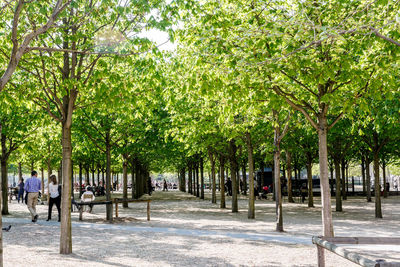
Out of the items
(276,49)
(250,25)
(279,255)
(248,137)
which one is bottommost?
(279,255)

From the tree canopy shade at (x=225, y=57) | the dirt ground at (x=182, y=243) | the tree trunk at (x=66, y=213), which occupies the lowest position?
the dirt ground at (x=182, y=243)

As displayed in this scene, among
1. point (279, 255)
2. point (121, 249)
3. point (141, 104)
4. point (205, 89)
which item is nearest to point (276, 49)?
point (205, 89)

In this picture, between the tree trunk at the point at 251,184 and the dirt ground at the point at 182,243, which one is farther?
the tree trunk at the point at 251,184

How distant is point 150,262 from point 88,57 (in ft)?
18.1

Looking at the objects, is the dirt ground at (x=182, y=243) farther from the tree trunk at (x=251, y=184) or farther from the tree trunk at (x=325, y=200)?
the tree trunk at (x=251, y=184)

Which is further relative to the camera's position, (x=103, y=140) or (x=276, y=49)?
(x=103, y=140)

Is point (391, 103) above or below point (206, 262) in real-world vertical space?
above

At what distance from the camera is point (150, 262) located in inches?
320

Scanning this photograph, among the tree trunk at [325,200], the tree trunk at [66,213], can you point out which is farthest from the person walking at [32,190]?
the tree trunk at [325,200]

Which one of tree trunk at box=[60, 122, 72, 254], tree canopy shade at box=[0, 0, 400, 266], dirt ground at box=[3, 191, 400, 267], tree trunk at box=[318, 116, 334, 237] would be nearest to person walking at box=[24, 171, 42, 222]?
dirt ground at box=[3, 191, 400, 267]

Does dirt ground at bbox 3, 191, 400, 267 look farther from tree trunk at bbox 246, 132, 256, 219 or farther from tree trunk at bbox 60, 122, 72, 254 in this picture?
tree trunk at bbox 246, 132, 256, 219

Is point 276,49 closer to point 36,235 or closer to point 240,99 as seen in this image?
point 240,99

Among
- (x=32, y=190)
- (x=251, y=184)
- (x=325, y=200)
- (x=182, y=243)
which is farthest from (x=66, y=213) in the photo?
(x=251, y=184)

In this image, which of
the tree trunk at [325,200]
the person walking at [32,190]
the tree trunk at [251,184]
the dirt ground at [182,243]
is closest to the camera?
the dirt ground at [182,243]
